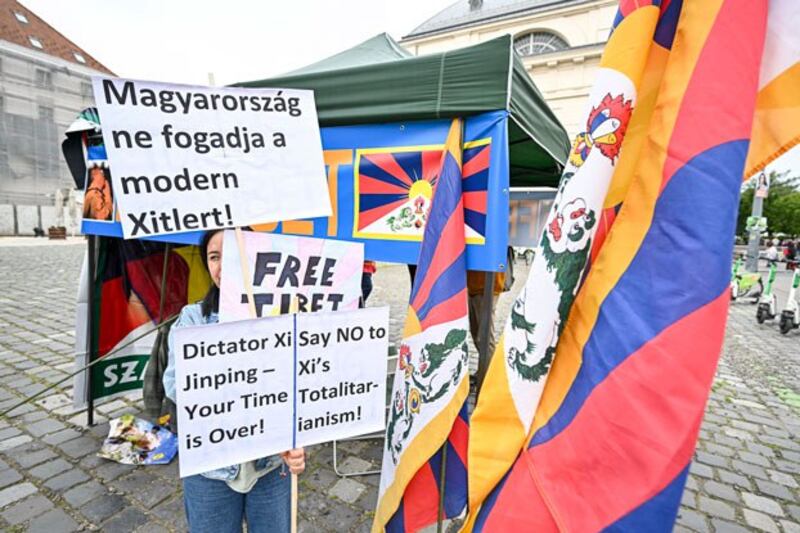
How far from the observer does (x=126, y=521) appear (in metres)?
2.35

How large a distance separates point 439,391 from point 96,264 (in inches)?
121

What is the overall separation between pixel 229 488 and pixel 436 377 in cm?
99

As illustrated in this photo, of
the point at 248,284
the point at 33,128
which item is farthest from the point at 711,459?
the point at 33,128

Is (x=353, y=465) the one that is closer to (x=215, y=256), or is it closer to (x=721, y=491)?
(x=215, y=256)

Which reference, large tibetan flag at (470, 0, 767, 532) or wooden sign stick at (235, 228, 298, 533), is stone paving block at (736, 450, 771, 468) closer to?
large tibetan flag at (470, 0, 767, 532)

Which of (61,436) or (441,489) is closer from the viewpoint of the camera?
(441,489)

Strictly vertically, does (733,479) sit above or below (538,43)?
below

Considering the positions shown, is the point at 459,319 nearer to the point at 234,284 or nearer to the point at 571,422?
the point at 571,422

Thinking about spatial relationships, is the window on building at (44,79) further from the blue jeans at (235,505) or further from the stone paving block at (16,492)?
the blue jeans at (235,505)

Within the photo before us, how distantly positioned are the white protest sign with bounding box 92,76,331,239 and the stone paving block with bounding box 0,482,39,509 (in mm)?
2390

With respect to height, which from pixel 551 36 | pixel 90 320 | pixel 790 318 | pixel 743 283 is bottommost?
pixel 790 318

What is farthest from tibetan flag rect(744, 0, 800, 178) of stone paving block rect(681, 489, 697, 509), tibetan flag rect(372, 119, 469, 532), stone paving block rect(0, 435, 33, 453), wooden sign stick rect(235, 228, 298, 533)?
stone paving block rect(0, 435, 33, 453)

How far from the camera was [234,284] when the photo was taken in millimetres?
1493

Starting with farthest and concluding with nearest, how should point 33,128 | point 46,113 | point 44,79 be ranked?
point 46,113 → point 33,128 → point 44,79
